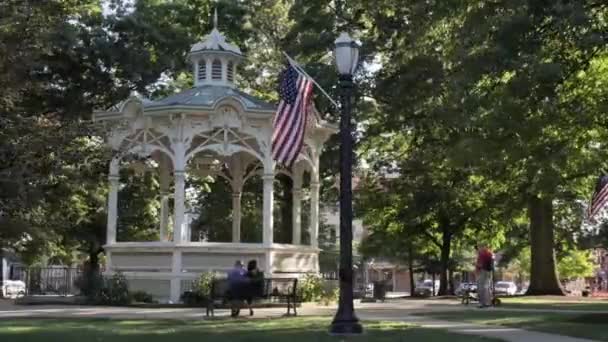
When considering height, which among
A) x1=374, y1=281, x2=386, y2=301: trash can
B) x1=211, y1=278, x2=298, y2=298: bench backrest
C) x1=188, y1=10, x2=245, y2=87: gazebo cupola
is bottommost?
x1=374, y1=281, x2=386, y2=301: trash can

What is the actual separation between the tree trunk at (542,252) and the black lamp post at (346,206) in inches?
781

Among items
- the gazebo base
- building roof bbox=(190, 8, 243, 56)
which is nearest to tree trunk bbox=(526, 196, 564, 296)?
the gazebo base

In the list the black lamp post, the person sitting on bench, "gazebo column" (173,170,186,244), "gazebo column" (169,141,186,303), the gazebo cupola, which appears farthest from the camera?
the gazebo cupola

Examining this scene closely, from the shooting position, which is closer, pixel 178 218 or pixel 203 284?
pixel 203 284

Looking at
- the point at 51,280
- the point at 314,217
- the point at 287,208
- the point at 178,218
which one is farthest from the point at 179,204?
the point at 287,208

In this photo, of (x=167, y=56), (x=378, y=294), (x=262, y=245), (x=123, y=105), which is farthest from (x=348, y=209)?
(x=167, y=56)

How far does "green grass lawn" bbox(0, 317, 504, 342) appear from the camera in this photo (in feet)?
43.5

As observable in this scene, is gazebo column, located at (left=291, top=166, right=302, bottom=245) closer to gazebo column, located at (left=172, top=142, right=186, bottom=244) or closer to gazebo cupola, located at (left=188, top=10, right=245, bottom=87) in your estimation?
gazebo cupola, located at (left=188, top=10, right=245, bottom=87)

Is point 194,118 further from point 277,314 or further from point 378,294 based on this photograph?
point 378,294

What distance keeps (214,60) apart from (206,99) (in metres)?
2.47

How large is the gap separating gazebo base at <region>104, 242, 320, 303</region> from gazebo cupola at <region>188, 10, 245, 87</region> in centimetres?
553

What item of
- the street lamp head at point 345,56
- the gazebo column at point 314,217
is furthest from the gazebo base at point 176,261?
the street lamp head at point 345,56

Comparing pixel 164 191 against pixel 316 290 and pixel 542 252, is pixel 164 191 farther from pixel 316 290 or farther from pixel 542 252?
pixel 542 252

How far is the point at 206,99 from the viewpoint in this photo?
23625mm
